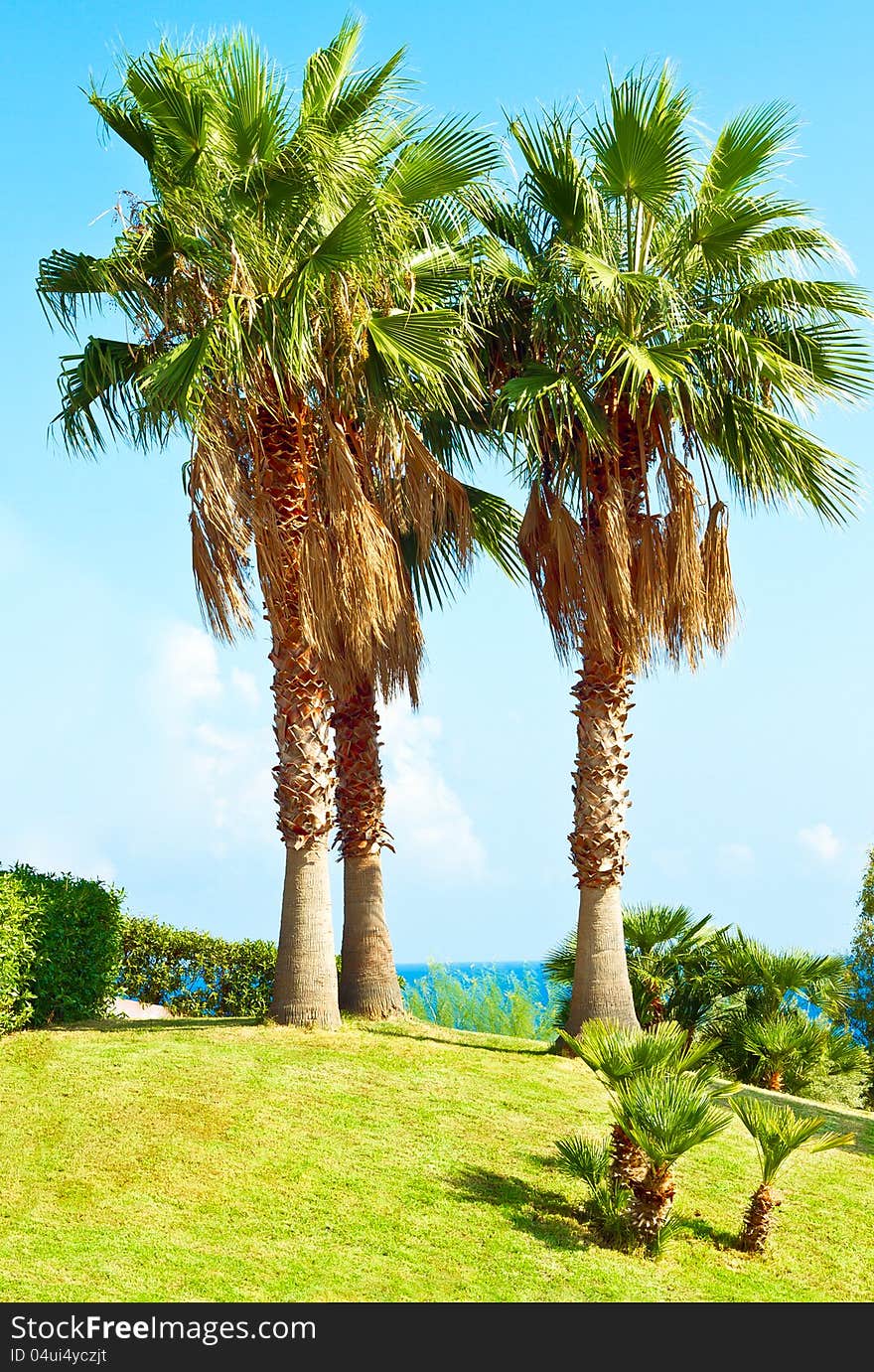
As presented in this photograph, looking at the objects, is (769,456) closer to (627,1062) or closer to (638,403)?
(638,403)

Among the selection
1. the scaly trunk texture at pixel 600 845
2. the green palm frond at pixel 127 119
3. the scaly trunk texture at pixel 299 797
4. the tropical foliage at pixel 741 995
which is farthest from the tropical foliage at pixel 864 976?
the green palm frond at pixel 127 119

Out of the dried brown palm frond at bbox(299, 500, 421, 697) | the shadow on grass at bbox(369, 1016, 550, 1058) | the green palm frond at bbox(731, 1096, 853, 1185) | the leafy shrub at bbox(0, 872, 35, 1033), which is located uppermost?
the dried brown palm frond at bbox(299, 500, 421, 697)

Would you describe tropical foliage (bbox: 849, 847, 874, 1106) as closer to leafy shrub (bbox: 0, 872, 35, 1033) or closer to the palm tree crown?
the palm tree crown

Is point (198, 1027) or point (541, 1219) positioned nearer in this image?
point (541, 1219)

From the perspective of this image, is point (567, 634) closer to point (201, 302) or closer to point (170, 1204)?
point (201, 302)

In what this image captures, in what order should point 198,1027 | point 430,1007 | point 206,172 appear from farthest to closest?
point 430,1007
point 198,1027
point 206,172

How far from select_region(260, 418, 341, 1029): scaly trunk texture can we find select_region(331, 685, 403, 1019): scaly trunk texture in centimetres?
155

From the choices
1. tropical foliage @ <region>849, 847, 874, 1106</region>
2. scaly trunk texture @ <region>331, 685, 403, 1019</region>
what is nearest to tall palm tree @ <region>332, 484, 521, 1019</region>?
scaly trunk texture @ <region>331, 685, 403, 1019</region>

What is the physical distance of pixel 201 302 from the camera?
12789 millimetres

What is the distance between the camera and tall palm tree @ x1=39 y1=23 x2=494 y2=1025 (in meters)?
12.3

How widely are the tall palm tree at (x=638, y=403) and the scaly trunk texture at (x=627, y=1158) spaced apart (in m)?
4.44
